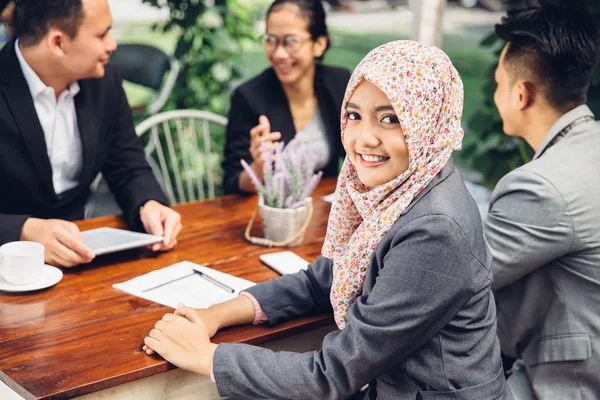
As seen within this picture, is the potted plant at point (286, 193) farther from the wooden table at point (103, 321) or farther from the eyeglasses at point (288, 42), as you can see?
the eyeglasses at point (288, 42)

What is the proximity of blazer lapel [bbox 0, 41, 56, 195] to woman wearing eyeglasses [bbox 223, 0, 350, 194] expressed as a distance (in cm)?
69

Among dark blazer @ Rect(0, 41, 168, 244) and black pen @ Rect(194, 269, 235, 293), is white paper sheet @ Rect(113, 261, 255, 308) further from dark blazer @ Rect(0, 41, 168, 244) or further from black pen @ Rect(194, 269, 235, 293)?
dark blazer @ Rect(0, 41, 168, 244)

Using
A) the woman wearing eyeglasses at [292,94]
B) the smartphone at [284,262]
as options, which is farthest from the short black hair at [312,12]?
the smartphone at [284,262]

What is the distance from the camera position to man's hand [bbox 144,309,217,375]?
1471mm

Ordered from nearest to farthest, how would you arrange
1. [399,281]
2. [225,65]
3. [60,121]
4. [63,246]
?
[399,281] < [63,246] < [60,121] < [225,65]

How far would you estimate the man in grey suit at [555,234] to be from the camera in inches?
69.4

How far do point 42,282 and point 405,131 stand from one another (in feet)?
3.11

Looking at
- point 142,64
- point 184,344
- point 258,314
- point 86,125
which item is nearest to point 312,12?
point 86,125

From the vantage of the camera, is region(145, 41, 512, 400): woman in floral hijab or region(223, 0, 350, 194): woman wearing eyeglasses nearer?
region(145, 41, 512, 400): woman in floral hijab

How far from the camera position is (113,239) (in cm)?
202

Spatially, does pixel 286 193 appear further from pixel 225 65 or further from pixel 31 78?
pixel 225 65

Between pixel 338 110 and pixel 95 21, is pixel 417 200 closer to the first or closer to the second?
pixel 95 21

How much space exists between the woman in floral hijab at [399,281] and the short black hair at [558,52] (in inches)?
24.1

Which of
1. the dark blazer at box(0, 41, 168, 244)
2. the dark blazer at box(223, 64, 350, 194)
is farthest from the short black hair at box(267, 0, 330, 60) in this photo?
the dark blazer at box(0, 41, 168, 244)
